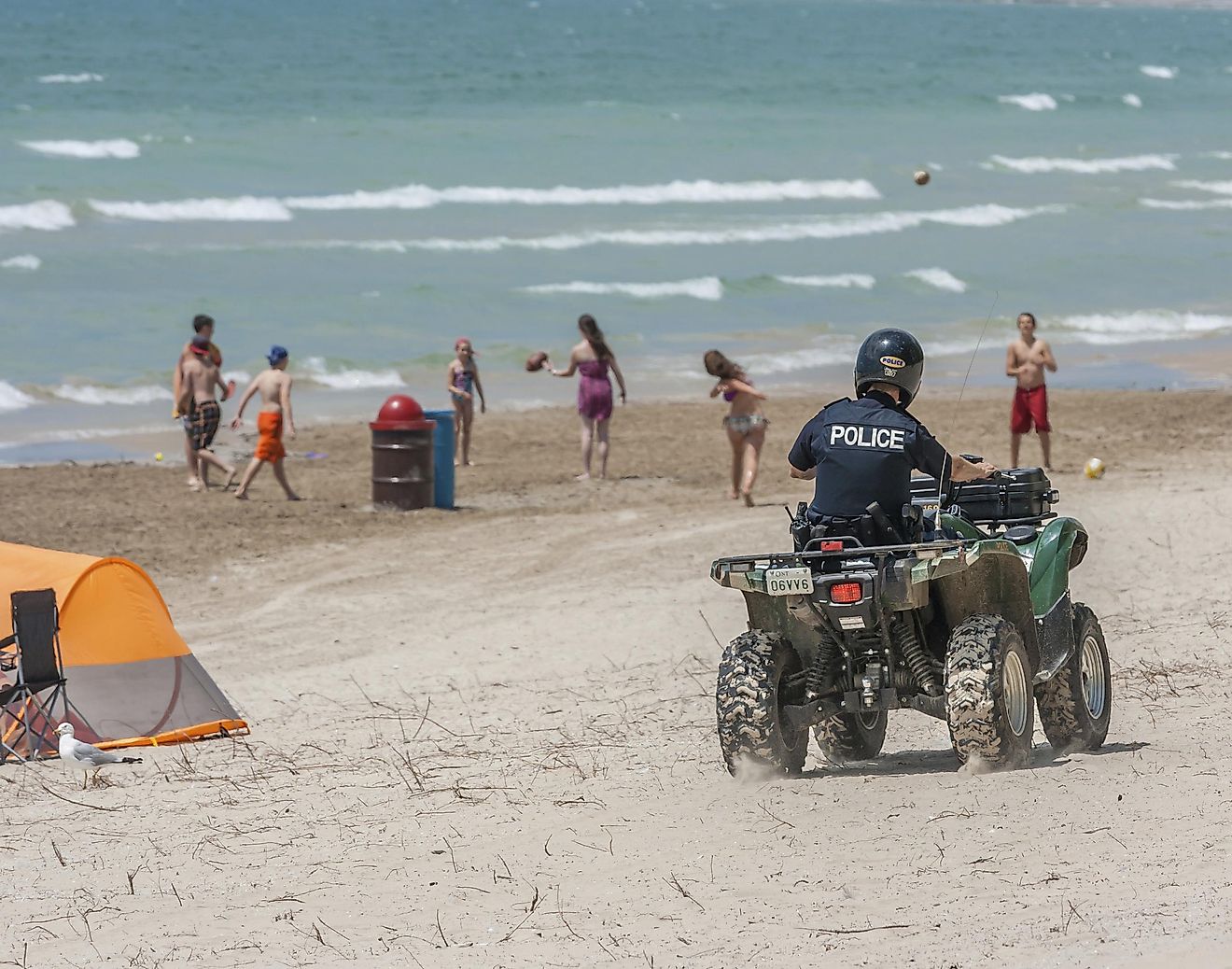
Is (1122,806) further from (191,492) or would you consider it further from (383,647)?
(191,492)

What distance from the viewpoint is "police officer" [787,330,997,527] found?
6305 millimetres

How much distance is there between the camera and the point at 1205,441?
1758cm

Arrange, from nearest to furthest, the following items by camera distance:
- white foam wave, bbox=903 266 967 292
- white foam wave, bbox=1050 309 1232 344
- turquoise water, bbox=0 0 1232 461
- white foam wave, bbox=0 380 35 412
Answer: white foam wave, bbox=0 380 35 412
turquoise water, bbox=0 0 1232 461
white foam wave, bbox=1050 309 1232 344
white foam wave, bbox=903 266 967 292

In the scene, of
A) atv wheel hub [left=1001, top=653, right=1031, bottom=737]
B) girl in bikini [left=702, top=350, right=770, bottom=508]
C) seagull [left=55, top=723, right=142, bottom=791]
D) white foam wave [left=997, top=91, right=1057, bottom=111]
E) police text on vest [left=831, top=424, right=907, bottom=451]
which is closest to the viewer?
police text on vest [left=831, top=424, right=907, bottom=451]

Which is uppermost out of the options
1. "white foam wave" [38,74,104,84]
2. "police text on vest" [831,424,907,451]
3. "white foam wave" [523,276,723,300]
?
"white foam wave" [38,74,104,84]

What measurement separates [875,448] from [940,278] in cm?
2581

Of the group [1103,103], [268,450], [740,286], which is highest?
[1103,103]

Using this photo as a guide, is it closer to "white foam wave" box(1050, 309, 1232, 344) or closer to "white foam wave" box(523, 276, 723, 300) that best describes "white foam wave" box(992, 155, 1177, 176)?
"white foam wave" box(1050, 309, 1232, 344)

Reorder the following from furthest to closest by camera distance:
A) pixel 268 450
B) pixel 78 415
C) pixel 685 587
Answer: pixel 78 415, pixel 268 450, pixel 685 587

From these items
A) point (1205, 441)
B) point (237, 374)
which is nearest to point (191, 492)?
point (237, 374)

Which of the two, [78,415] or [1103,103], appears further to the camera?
[1103,103]

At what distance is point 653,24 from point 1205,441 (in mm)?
85415

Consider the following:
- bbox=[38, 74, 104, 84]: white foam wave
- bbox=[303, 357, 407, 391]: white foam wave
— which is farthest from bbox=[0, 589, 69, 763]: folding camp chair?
bbox=[38, 74, 104, 84]: white foam wave

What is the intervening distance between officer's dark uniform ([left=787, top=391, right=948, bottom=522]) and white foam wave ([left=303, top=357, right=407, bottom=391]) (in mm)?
16803
